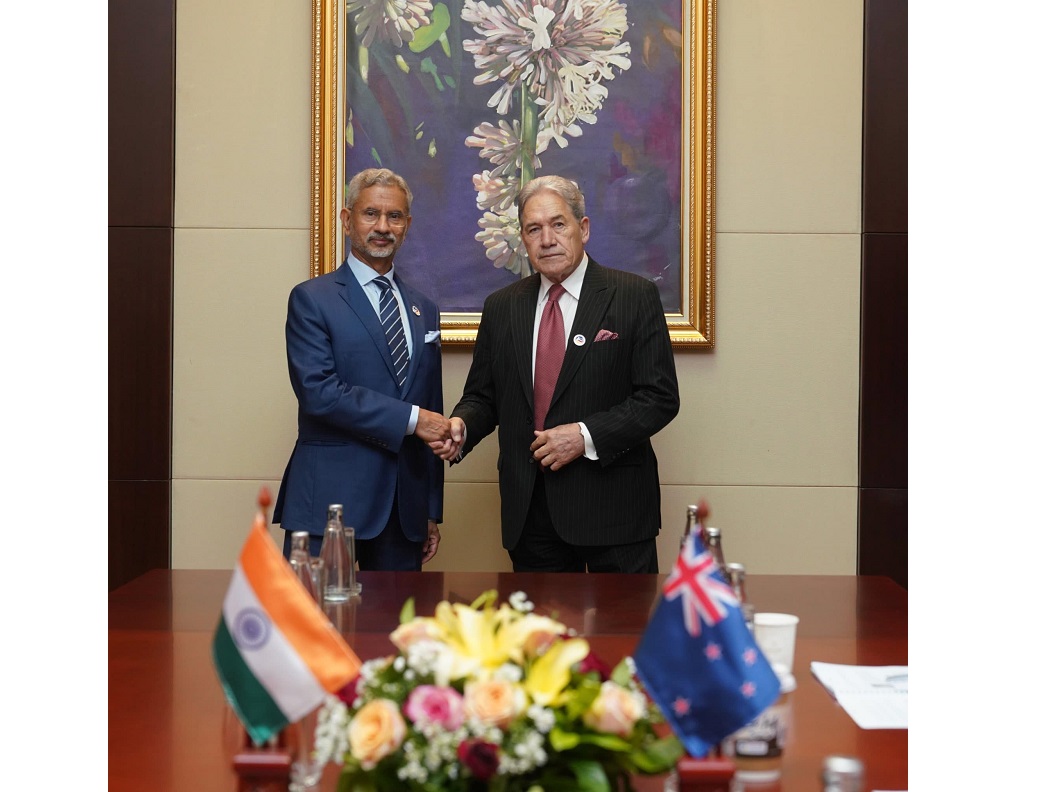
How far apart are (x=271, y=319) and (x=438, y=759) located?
355 centimetres

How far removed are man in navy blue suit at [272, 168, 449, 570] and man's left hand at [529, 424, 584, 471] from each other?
0.33m

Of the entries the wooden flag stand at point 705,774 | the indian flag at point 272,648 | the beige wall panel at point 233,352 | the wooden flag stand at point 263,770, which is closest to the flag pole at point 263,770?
the wooden flag stand at point 263,770

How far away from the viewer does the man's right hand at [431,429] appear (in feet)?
11.6

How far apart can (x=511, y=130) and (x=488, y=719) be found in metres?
3.58

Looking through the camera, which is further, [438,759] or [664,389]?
[664,389]

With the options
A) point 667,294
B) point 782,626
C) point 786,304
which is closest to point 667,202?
point 667,294

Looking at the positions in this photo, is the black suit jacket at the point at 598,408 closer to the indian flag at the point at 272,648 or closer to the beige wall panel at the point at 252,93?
the beige wall panel at the point at 252,93

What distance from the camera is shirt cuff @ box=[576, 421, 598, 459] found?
348cm

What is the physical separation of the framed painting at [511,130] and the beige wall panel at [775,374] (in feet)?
0.49

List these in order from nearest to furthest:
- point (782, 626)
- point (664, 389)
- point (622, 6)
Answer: point (782, 626) → point (664, 389) → point (622, 6)

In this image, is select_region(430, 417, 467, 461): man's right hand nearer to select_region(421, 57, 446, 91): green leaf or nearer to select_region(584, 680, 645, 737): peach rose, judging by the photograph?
select_region(421, 57, 446, 91): green leaf

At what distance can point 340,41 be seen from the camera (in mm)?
4367

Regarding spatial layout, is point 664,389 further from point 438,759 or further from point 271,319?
point 438,759

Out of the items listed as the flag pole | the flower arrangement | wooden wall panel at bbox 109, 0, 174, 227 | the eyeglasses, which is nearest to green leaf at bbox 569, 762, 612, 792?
the flower arrangement
